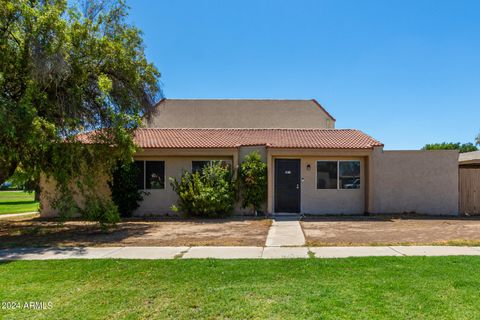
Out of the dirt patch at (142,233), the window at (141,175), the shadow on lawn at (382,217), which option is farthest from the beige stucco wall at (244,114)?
the dirt patch at (142,233)

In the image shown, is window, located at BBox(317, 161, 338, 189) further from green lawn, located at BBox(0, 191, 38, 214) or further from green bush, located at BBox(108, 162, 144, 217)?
green lawn, located at BBox(0, 191, 38, 214)

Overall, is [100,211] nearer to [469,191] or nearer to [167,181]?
[167,181]

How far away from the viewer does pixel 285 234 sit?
11.1m

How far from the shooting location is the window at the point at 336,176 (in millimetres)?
16641

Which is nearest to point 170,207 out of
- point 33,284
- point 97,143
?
point 97,143

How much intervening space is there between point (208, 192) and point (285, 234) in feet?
16.4

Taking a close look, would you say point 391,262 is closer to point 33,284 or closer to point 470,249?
point 470,249

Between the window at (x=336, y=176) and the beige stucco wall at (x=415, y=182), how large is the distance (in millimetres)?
Result: 912

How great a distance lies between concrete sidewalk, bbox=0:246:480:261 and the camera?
8.06 metres

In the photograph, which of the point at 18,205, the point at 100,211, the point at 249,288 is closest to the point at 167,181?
the point at 100,211

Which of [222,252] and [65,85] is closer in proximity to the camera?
[222,252]

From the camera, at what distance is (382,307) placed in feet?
16.1

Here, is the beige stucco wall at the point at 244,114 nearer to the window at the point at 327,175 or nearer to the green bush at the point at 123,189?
the window at the point at 327,175

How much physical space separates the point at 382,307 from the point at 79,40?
432 inches
